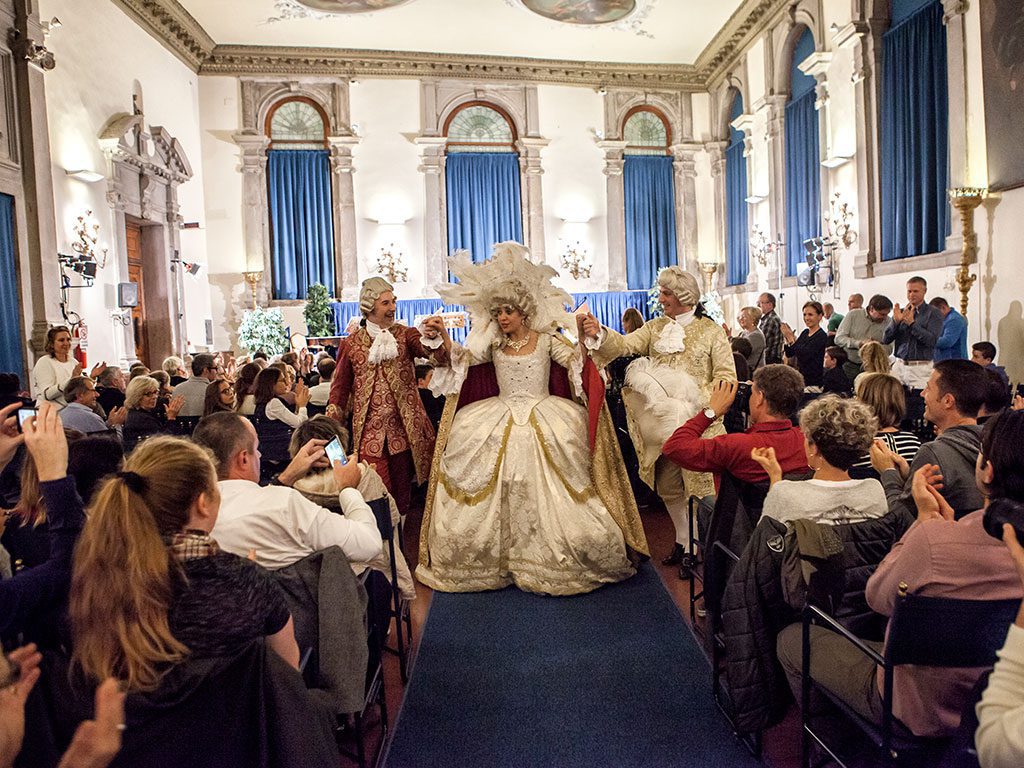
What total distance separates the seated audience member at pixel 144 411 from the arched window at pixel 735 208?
36.3 ft

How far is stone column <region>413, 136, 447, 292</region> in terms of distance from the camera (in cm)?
1426

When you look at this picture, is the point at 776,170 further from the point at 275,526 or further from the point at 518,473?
the point at 275,526

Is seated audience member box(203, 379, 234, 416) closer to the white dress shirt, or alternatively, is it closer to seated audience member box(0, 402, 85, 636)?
the white dress shirt

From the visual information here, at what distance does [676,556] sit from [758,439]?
4.68 ft

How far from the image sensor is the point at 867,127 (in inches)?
369

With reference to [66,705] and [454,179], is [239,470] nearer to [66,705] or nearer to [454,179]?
[66,705]

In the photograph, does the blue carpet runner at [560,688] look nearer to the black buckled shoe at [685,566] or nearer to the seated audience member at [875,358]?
the black buckled shoe at [685,566]

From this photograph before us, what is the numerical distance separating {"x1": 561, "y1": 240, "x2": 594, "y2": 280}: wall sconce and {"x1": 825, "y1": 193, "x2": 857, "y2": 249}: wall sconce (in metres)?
5.24

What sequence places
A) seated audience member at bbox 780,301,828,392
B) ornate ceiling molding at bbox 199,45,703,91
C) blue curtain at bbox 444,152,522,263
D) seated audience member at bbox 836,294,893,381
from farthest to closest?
blue curtain at bbox 444,152,522,263 → ornate ceiling molding at bbox 199,45,703,91 → seated audience member at bbox 780,301,828,392 → seated audience member at bbox 836,294,893,381

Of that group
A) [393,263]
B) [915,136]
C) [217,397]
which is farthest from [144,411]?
[393,263]

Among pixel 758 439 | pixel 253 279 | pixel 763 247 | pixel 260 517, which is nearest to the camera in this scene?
pixel 260 517

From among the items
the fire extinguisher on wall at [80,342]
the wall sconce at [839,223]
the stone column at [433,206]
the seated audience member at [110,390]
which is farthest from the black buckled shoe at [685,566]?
the stone column at [433,206]

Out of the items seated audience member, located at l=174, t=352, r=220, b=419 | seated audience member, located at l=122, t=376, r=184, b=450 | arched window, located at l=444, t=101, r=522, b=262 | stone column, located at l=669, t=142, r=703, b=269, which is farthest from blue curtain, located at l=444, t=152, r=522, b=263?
seated audience member, located at l=122, t=376, r=184, b=450

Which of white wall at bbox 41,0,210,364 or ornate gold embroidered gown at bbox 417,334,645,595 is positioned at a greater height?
white wall at bbox 41,0,210,364
